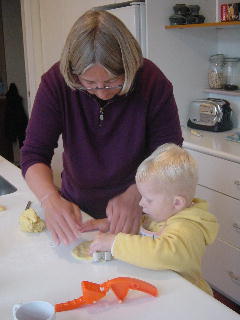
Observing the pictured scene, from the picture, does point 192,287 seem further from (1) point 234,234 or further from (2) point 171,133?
(1) point 234,234

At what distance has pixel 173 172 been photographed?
1087 millimetres

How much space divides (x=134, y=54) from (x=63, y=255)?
56 cm

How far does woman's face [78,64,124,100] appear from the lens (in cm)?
118

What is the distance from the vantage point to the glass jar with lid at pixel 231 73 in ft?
8.95

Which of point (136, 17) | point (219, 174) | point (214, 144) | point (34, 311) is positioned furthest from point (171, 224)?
point (136, 17)

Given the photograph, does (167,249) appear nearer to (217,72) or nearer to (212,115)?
(212,115)

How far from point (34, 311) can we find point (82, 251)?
1.08ft

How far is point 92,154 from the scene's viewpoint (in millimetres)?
1418

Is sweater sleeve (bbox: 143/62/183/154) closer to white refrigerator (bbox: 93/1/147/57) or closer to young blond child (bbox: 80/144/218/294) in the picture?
young blond child (bbox: 80/144/218/294)

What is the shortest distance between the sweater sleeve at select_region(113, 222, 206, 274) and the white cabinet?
45.5 inches

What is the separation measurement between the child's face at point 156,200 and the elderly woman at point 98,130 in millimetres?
101

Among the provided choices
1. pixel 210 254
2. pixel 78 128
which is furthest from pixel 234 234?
pixel 78 128

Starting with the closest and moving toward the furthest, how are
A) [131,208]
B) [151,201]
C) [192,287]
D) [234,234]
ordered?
[192,287], [151,201], [131,208], [234,234]

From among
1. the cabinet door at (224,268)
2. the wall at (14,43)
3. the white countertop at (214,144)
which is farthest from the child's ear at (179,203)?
the wall at (14,43)
